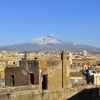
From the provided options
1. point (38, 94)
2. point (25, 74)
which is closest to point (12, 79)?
point (25, 74)

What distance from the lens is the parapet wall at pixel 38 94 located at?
31.6m

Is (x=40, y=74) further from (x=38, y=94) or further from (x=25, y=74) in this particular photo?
(x=38, y=94)

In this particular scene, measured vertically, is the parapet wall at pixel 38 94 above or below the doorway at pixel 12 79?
below

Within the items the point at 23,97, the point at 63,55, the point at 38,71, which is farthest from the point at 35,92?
the point at 63,55

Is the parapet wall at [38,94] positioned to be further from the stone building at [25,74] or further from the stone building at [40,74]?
the stone building at [40,74]

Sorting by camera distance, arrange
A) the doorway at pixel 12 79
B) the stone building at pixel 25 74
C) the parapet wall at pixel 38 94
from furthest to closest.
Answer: the doorway at pixel 12 79 → the stone building at pixel 25 74 → the parapet wall at pixel 38 94

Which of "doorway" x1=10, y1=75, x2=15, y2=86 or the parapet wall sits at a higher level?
"doorway" x1=10, y1=75, x2=15, y2=86

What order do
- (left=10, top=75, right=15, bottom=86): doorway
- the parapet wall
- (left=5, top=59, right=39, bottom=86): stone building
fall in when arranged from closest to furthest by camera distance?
the parapet wall, (left=5, top=59, right=39, bottom=86): stone building, (left=10, top=75, right=15, bottom=86): doorway

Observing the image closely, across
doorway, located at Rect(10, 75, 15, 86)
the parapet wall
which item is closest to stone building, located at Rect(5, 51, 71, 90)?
doorway, located at Rect(10, 75, 15, 86)

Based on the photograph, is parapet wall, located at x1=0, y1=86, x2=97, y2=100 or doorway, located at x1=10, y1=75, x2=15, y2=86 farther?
doorway, located at x1=10, y1=75, x2=15, y2=86

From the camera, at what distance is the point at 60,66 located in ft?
136

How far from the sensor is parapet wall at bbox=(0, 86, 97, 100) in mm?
31569

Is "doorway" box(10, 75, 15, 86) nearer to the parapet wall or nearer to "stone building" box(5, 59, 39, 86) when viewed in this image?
"stone building" box(5, 59, 39, 86)

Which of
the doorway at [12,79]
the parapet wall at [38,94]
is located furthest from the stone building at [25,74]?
the parapet wall at [38,94]
